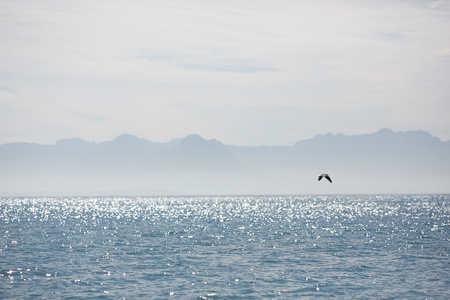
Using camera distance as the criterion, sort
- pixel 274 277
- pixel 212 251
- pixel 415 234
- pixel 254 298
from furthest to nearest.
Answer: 1. pixel 415 234
2. pixel 212 251
3. pixel 274 277
4. pixel 254 298

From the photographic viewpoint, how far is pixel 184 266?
58531 millimetres

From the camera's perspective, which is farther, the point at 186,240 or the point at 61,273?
the point at 186,240

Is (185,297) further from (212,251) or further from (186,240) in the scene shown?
(186,240)

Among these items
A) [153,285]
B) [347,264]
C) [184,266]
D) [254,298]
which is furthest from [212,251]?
[254,298]

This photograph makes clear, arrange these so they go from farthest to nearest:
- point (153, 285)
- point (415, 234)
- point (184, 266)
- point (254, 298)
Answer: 1. point (415, 234)
2. point (184, 266)
3. point (153, 285)
4. point (254, 298)

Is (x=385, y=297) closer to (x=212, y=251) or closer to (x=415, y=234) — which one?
(x=212, y=251)

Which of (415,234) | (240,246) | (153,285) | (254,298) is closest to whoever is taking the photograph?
(254,298)

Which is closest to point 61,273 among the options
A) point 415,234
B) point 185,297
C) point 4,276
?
point 4,276

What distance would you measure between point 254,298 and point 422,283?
17779 mm

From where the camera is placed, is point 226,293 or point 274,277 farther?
point 274,277

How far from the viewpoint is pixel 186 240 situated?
8588cm

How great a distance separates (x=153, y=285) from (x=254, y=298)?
10226 mm

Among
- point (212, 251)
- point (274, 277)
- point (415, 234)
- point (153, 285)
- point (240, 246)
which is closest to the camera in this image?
point (153, 285)

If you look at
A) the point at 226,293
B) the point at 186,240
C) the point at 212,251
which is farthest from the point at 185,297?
the point at 186,240
